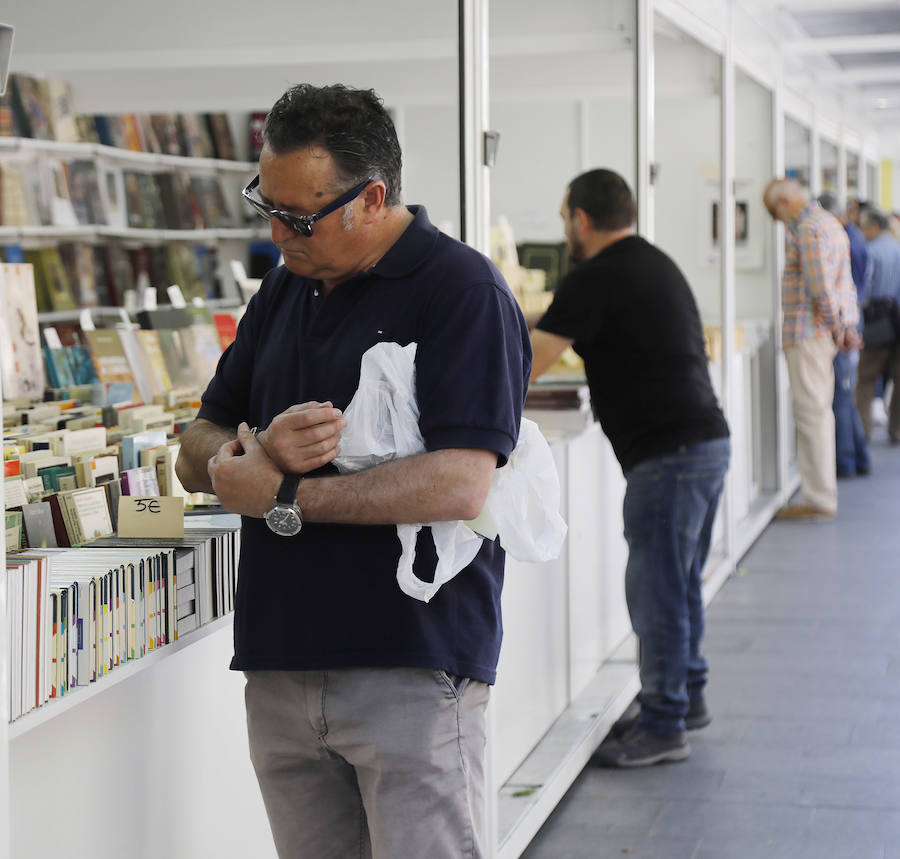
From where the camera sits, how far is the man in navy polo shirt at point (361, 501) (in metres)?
1.76

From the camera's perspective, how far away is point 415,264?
72.4 inches

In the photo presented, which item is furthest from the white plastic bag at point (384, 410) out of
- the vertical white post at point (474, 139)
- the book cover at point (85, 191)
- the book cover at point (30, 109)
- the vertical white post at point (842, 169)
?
the vertical white post at point (842, 169)

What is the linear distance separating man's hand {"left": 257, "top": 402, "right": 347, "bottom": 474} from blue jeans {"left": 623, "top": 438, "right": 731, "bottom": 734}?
2168 mm

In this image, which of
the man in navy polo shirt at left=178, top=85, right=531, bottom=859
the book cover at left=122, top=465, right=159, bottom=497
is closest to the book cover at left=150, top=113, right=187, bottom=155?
the book cover at left=122, top=465, right=159, bottom=497

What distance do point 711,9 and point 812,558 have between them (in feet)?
9.31

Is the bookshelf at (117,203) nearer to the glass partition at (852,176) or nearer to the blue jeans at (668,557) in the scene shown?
the blue jeans at (668,557)

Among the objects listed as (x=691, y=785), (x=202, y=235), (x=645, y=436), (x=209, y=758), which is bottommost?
(x=691, y=785)

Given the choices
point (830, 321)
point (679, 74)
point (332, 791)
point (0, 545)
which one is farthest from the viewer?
point (830, 321)

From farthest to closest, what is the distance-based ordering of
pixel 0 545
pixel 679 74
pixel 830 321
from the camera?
pixel 830 321 → pixel 679 74 → pixel 0 545

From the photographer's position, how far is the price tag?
7.40 feet

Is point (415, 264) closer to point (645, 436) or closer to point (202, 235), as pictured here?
point (645, 436)

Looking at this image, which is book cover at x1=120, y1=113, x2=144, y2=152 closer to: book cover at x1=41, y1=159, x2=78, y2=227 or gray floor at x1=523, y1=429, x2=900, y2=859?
book cover at x1=41, y1=159, x2=78, y2=227

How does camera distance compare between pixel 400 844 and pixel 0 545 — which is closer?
pixel 0 545

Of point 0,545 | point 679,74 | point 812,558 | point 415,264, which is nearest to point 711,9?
point 679,74
